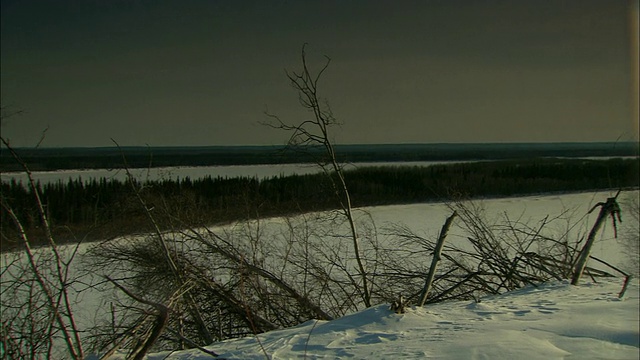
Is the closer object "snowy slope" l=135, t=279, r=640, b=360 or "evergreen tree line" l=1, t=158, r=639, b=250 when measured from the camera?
"snowy slope" l=135, t=279, r=640, b=360

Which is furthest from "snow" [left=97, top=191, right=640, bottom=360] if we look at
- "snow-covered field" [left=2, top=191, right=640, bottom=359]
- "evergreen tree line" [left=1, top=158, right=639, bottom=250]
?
"evergreen tree line" [left=1, top=158, right=639, bottom=250]

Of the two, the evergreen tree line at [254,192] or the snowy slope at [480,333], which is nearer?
the snowy slope at [480,333]

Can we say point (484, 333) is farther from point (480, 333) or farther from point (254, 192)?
point (254, 192)

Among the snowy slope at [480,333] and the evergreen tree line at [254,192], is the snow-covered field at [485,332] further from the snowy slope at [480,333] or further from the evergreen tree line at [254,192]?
the evergreen tree line at [254,192]

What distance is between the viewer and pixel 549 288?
400 centimetres

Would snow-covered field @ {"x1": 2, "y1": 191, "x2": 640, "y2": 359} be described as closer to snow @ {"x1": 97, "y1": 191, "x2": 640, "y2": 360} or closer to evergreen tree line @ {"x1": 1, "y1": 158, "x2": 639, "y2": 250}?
snow @ {"x1": 97, "y1": 191, "x2": 640, "y2": 360}

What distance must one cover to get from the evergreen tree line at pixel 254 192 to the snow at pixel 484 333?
2.16 metres

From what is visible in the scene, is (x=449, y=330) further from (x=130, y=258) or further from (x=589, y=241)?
(x=130, y=258)

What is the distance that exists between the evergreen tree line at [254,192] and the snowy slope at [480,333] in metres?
2.31

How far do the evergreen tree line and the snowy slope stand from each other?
231 cm

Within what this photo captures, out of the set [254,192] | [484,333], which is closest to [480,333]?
[484,333]

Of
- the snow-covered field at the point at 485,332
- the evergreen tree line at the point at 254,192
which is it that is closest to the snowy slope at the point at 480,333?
the snow-covered field at the point at 485,332

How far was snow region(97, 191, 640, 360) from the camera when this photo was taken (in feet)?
7.88

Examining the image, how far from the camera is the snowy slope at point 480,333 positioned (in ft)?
7.87
